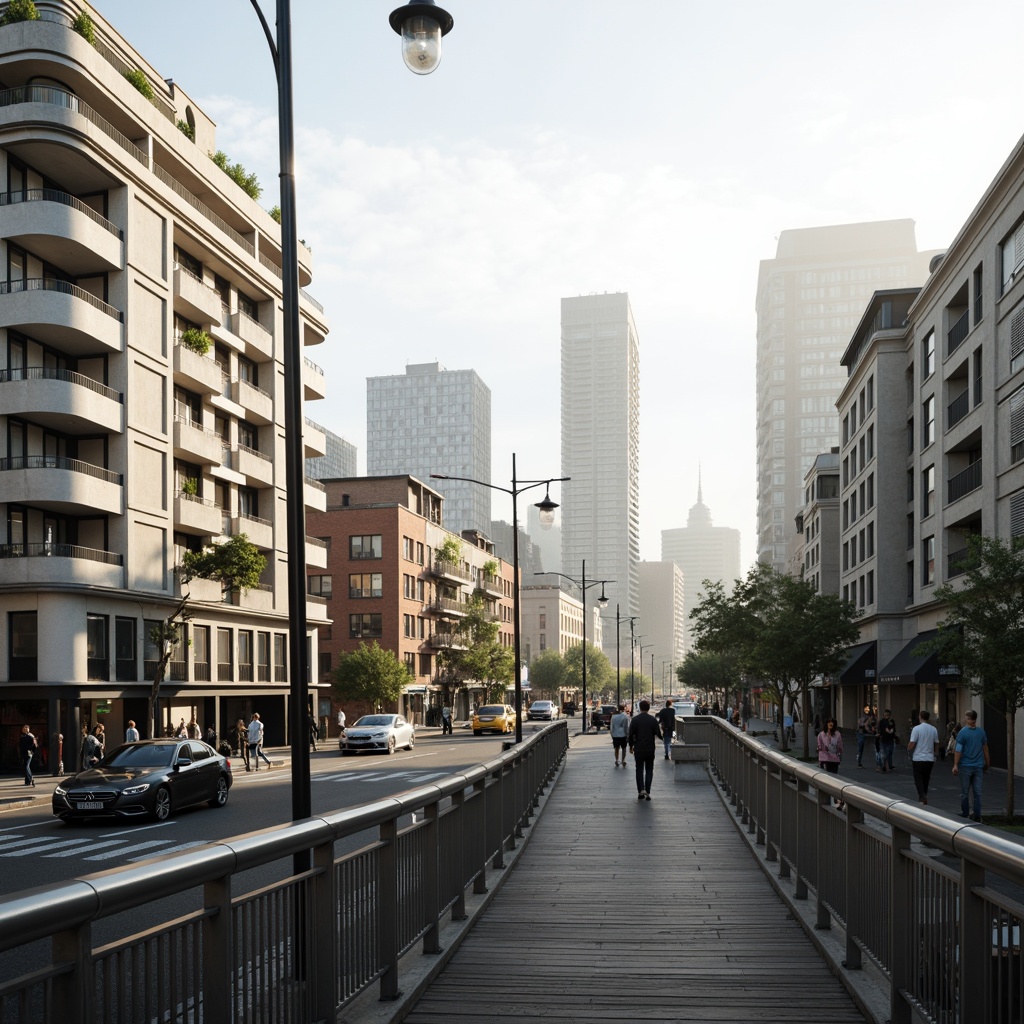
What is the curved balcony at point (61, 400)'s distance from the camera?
3569cm

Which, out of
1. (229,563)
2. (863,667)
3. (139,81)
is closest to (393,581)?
(863,667)

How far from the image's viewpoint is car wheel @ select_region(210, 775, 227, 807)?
75.9 ft

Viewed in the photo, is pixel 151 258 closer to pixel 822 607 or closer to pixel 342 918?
pixel 822 607

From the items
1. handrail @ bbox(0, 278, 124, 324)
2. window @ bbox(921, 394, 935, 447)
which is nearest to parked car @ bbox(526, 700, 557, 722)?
window @ bbox(921, 394, 935, 447)

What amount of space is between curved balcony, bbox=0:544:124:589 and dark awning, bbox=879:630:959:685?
27.6 metres

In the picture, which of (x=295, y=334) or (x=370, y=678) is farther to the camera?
(x=370, y=678)

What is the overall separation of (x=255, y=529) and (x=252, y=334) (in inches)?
348

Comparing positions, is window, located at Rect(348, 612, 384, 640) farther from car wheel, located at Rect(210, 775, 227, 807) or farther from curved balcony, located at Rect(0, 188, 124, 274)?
car wheel, located at Rect(210, 775, 227, 807)

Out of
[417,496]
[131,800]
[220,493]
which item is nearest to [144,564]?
[220,493]

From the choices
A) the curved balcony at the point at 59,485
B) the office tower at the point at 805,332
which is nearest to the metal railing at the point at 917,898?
the curved balcony at the point at 59,485

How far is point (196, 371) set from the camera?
44344 mm

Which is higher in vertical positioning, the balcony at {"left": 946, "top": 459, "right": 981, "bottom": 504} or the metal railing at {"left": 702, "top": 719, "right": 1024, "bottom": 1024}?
the balcony at {"left": 946, "top": 459, "right": 981, "bottom": 504}

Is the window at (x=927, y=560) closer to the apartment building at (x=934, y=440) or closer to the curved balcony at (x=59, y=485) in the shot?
the apartment building at (x=934, y=440)

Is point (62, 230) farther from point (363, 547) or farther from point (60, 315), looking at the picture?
point (363, 547)
